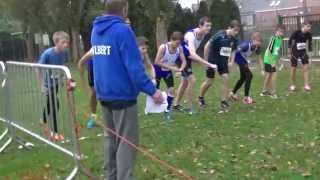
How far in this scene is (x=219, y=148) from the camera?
8984 millimetres

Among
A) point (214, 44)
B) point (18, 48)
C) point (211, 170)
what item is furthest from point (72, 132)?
point (18, 48)

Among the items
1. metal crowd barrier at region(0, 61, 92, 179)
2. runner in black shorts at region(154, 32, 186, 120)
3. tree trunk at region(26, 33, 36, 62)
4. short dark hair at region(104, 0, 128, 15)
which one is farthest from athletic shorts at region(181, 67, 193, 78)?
tree trunk at region(26, 33, 36, 62)

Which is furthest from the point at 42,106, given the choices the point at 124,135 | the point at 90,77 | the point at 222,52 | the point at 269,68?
the point at 269,68

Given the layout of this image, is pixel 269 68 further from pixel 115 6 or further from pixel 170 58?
pixel 115 6

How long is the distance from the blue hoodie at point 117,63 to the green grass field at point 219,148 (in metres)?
1.70

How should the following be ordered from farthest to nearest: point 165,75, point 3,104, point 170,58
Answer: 1. point 165,75
2. point 170,58
3. point 3,104

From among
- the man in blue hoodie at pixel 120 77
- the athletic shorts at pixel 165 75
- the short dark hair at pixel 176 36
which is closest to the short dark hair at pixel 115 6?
the man in blue hoodie at pixel 120 77

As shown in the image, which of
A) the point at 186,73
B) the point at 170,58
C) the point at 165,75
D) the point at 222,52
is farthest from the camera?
the point at 222,52

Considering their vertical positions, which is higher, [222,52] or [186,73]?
[222,52]

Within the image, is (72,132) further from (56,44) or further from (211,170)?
(56,44)

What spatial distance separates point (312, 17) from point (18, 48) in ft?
109

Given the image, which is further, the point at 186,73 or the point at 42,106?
the point at 186,73

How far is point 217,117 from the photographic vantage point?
476 inches

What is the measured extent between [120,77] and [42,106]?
7.48ft
